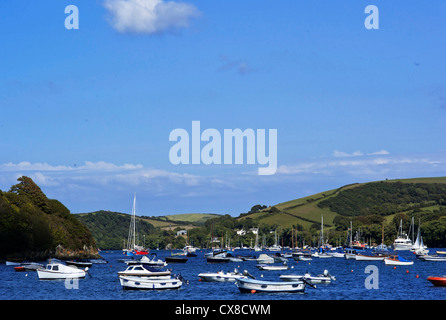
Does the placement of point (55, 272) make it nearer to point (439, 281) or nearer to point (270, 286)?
point (270, 286)

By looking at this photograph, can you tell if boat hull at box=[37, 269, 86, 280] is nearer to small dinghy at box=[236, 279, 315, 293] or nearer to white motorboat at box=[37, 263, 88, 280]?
white motorboat at box=[37, 263, 88, 280]

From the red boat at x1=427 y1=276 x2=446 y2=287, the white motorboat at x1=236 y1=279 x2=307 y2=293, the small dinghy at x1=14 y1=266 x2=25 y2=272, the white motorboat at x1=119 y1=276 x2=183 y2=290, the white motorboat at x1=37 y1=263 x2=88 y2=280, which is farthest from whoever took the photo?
Result: the small dinghy at x1=14 y1=266 x2=25 y2=272

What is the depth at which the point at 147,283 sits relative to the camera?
82.2 metres

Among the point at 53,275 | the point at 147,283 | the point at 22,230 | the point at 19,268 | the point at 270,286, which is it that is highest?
the point at 22,230

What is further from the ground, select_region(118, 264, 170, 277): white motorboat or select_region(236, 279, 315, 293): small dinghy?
select_region(118, 264, 170, 277): white motorboat

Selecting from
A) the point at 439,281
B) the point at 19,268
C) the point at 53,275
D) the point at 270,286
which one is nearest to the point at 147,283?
the point at 270,286

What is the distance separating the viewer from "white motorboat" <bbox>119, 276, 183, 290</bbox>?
8206 cm

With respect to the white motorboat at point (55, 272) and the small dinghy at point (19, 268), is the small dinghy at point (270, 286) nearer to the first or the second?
the white motorboat at point (55, 272)

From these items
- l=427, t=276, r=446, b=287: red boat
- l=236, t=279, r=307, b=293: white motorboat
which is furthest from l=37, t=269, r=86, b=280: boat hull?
l=427, t=276, r=446, b=287: red boat

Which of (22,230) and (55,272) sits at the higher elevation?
(22,230)

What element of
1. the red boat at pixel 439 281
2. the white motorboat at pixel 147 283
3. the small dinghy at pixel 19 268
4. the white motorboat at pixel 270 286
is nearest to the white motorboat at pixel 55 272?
the white motorboat at pixel 147 283

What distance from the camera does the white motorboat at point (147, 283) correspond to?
8206 cm

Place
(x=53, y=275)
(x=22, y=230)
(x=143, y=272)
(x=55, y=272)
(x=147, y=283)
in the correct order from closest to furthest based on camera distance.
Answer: (x=147, y=283) < (x=143, y=272) < (x=55, y=272) < (x=53, y=275) < (x=22, y=230)
